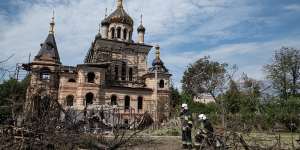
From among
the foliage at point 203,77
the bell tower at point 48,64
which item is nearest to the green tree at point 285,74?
the foliage at point 203,77

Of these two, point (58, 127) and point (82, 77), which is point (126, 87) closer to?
point (82, 77)

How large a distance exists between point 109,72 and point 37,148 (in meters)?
29.1

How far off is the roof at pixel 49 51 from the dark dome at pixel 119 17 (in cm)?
771

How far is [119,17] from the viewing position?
1535 inches

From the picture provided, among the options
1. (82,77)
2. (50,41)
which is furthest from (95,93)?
(50,41)

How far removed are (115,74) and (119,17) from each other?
7.53 meters

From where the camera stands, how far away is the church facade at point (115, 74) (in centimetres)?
3278

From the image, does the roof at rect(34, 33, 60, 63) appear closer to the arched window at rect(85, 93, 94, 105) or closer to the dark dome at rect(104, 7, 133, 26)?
the arched window at rect(85, 93, 94, 105)

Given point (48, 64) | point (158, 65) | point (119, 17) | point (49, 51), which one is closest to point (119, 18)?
point (119, 17)

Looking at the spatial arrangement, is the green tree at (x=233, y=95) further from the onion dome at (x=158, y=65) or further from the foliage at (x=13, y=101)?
the foliage at (x=13, y=101)

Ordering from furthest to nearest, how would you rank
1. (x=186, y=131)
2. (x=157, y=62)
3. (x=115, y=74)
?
1. (x=157, y=62)
2. (x=115, y=74)
3. (x=186, y=131)

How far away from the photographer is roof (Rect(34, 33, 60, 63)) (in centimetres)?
3316

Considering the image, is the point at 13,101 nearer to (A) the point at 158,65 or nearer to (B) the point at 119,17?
(A) the point at 158,65

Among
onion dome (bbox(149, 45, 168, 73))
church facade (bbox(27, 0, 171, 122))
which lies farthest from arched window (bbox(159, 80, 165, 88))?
onion dome (bbox(149, 45, 168, 73))
